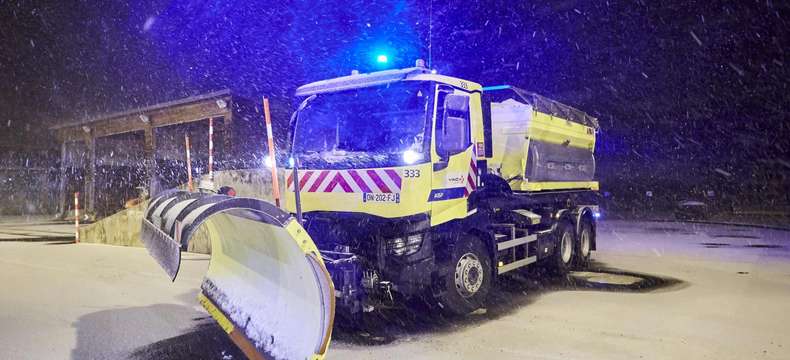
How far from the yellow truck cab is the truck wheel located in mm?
1829

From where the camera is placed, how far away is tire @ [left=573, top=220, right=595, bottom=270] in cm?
1003

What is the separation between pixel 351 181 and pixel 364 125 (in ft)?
2.28

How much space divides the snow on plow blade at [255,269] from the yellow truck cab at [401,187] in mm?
653

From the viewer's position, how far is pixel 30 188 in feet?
85.8

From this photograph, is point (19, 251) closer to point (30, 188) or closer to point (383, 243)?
point (383, 243)

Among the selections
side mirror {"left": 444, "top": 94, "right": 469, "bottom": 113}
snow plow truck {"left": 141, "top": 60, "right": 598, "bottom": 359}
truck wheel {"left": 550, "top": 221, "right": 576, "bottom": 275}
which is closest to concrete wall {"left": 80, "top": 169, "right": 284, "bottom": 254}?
snow plow truck {"left": 141, "top": 60, "right": 598, "bottom": 359}

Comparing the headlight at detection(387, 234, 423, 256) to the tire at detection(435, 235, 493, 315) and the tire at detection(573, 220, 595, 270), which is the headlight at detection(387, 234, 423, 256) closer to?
the tire at detection(435, 235, 493, 315)

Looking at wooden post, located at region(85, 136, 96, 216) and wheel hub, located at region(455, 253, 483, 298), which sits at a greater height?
wooden post, located at region(85, 136, 96, 216)

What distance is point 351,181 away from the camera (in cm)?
585

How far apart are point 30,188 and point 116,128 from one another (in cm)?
791

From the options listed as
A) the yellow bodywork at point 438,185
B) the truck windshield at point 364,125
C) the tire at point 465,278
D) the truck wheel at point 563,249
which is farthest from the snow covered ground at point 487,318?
the truck windshield at point 364,125

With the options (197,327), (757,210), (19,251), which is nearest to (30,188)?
(19,251)

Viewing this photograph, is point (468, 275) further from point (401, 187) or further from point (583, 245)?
point (583, 245)

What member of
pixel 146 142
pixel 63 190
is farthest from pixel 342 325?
pixel 63 190
